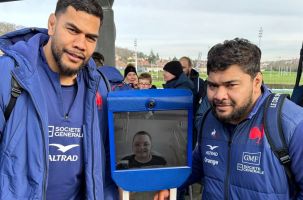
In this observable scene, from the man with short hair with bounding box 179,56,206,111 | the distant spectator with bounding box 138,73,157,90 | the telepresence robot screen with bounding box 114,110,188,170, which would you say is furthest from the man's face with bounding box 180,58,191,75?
the telepresence robot screen with bounding box 114,110,188,170

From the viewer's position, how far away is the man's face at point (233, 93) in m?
1.92

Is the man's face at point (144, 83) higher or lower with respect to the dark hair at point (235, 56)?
lower

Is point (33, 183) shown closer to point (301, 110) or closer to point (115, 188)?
point (115, 188)

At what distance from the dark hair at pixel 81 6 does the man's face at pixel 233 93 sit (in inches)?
27.9

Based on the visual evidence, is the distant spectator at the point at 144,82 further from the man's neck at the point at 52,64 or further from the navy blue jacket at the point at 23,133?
the navy blue jacket at the point at 23,133

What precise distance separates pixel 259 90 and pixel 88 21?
99 cm

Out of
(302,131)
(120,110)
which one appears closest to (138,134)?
(120,110)

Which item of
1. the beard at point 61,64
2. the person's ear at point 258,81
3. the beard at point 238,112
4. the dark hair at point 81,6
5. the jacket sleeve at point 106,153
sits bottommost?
the jacket sleeve at point 106,153

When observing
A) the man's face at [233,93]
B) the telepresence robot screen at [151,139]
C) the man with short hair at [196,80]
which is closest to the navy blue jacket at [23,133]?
the telepresence robot screen at [151,139]

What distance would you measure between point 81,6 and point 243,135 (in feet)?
3.59

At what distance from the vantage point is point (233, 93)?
193 cm

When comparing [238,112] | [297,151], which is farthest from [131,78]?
[297,151]

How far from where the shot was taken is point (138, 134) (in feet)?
6.71

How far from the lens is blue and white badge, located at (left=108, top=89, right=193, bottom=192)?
1.98m
